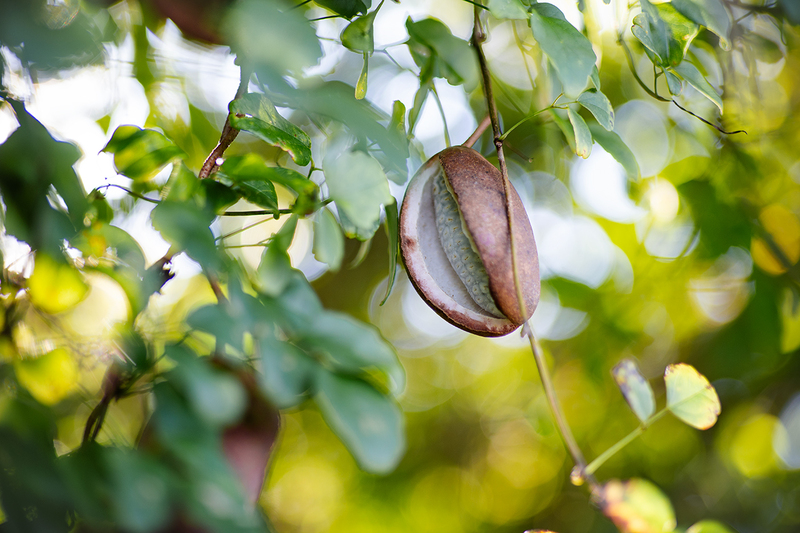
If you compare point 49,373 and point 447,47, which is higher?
point 447,47

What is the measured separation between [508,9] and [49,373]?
0.44 metres

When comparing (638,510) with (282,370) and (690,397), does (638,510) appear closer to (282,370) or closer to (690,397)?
(690,397)

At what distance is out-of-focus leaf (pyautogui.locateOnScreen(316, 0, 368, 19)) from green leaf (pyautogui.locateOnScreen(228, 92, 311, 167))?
3.5 inches

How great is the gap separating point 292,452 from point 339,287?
972 millimetres

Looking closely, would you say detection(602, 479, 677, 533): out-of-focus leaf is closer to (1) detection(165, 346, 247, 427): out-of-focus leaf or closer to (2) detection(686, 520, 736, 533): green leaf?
(2) detection(686, 520, 736, 533): green leaf

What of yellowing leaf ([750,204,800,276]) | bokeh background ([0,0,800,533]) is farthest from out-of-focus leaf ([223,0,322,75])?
yellowing leaf ([750,204,800,276])

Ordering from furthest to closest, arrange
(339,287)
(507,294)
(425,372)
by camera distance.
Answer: (425,372), (339,287), (507,294)

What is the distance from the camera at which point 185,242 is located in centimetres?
23

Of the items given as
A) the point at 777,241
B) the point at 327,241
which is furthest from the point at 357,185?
the point at 777,241

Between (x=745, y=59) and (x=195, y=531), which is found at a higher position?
(x=745, y=59)

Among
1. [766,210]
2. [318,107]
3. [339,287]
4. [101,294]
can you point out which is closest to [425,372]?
[339,287]

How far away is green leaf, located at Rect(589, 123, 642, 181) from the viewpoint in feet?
1.23

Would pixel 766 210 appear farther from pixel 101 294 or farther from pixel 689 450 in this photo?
pixel 101 294

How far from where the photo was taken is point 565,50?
0.30 m
